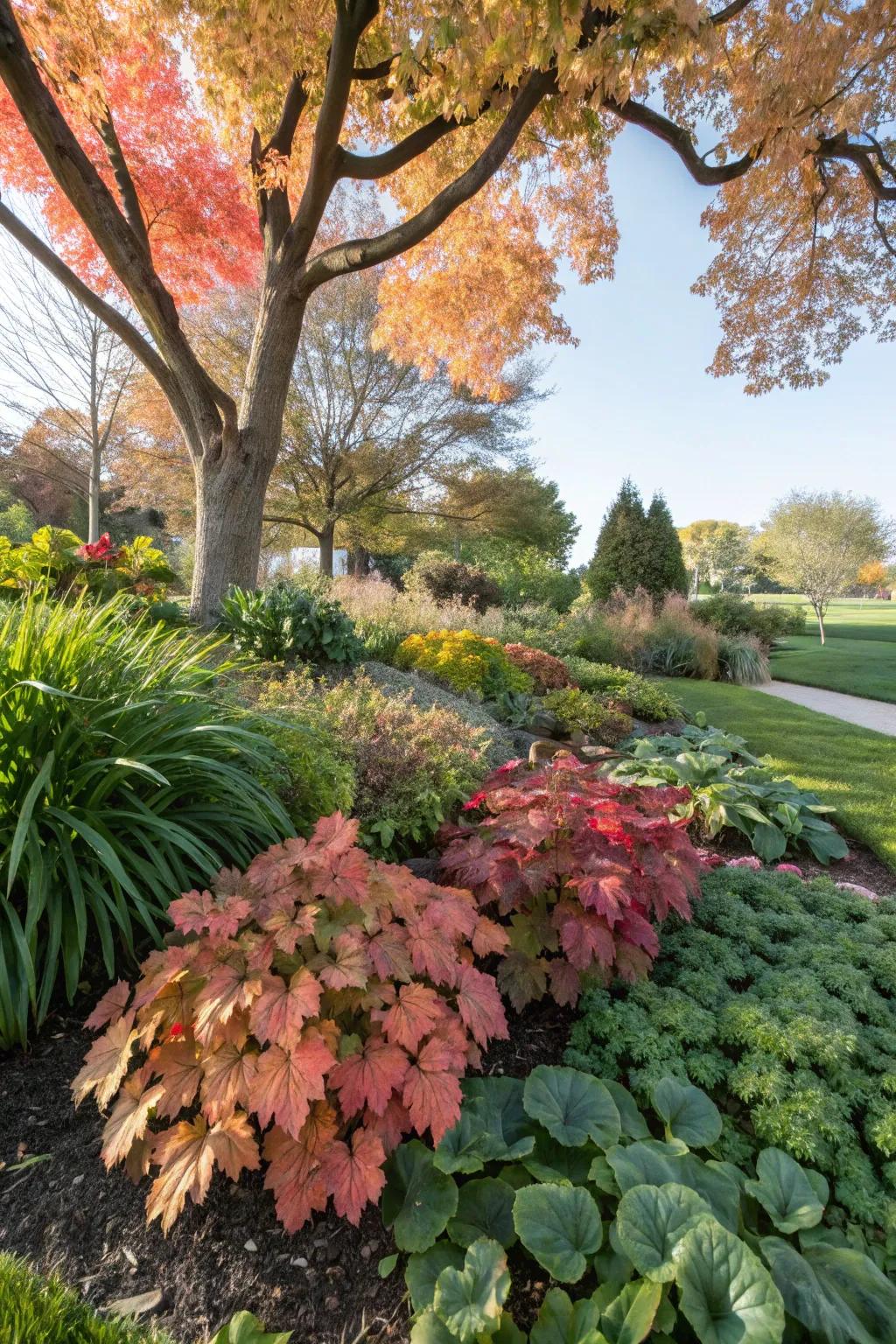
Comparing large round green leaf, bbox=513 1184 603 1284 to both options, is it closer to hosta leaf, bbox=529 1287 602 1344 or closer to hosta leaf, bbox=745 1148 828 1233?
hosta leaf, bbox=529 1287 602 1344

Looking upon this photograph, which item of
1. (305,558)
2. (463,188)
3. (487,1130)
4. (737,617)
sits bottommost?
(487,1130)

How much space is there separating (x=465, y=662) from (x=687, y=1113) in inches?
179

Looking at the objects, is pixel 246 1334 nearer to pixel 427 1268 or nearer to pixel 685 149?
pixel 427 1268

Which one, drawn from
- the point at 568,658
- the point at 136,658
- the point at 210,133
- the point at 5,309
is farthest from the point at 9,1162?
the point at 5,309

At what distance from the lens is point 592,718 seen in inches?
214

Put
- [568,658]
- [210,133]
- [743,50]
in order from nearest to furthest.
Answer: [743,50], [210,133], [568,658]

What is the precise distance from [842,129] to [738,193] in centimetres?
127

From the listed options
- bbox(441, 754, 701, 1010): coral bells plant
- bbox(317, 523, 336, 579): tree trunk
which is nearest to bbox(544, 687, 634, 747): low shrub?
bbox(441, 754, 701, 1010): coral bells plant

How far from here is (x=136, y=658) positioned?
7.82 ft

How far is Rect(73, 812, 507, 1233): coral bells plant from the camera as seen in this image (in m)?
1.17

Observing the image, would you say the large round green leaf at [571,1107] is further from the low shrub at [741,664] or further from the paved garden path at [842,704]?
the low shrub at [741,664]

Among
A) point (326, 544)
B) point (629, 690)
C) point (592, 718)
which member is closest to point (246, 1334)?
point (592, 718)

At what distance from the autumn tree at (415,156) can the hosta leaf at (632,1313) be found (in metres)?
4.90

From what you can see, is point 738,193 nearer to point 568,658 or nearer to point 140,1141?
point 568,658
